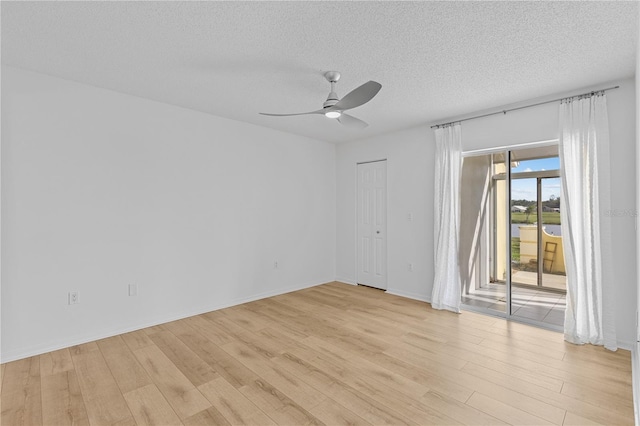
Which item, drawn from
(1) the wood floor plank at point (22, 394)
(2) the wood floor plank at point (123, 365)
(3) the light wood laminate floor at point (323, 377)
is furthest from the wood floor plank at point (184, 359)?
(1) the wood floor plank at point (22, 394)

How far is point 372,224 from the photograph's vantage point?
5301 millimetres

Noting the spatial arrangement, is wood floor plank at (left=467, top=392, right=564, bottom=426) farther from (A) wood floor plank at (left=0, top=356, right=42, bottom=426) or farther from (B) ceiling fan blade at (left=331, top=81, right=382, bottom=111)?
(A) wood floor plank at (left=0, top=356, right=42, bottom=426)

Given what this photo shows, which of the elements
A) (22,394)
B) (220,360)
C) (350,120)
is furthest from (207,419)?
(350,120)

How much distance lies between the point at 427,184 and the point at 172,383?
3.88 m

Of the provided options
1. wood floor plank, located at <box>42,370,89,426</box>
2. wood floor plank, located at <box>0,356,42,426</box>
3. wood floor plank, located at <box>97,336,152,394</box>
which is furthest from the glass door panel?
wood floor plank, located at <box>0,356,42,426</box>

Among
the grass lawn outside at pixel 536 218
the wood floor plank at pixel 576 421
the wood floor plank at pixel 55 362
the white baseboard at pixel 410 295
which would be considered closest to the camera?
the wood floor plank at pixel 576 421

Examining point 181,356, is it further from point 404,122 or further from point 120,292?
point 404,122

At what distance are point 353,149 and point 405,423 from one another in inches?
173

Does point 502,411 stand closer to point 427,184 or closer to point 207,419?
point 207,419

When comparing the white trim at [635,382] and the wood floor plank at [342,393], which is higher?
the white trim at [635,382]

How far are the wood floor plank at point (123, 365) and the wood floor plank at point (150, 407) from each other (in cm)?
10

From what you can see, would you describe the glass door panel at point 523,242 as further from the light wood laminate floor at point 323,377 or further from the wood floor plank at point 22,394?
the wood floor plank at point 22,394

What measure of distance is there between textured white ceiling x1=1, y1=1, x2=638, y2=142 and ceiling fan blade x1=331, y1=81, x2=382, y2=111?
13.3 inches

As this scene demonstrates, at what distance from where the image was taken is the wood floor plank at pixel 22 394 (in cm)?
195
